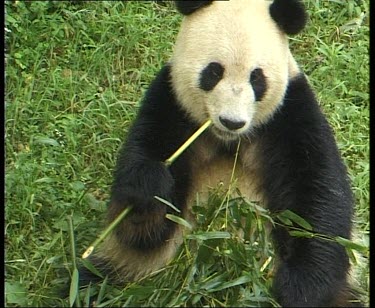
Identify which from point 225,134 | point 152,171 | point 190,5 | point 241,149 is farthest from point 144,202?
point 190,5

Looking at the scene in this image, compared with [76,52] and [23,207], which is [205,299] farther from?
[76,52]

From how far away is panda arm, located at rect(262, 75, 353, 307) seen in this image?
4.65m

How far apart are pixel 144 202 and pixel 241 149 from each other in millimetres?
616

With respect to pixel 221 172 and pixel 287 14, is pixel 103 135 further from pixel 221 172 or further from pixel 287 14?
pixel 287 14

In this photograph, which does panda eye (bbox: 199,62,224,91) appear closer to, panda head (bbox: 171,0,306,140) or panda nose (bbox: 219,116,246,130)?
panda head (bbox: 171,0,306,140)

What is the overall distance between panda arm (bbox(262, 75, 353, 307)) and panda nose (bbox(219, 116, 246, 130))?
1.31 ft

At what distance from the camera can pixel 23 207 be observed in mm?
5488

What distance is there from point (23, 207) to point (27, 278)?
1.66 feet

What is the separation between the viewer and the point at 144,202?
4723mm

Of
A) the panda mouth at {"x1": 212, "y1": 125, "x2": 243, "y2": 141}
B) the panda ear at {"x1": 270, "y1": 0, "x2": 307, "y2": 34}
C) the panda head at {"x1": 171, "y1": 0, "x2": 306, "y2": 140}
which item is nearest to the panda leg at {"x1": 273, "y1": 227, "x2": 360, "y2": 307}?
the panda mouth at {"x1": 212, "y1": 125, "x2": 243, "y2": 141}

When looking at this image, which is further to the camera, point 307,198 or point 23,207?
point 23,207

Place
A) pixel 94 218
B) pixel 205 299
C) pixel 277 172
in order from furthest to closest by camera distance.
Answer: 1. pixel 94 218
2. pixel 277 172
3. pixel 205 299

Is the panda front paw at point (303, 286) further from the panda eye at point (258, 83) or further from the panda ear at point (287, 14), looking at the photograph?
the panda ear at point (287, 14)

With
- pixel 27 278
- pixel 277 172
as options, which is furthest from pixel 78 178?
pixel 277 172
